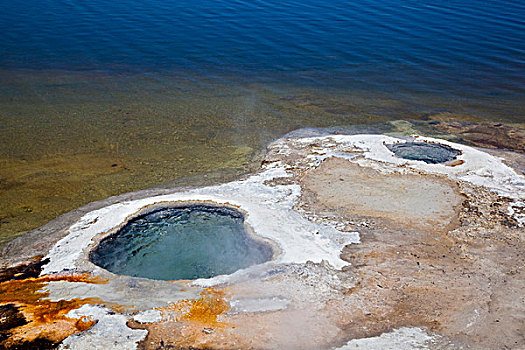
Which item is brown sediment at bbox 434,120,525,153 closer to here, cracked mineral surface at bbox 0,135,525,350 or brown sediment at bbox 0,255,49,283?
cracked mineral surface at bbox 0,135,525,350

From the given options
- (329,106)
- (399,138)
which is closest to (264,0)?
(329,106)

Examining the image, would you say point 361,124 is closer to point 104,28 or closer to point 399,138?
point 399,138

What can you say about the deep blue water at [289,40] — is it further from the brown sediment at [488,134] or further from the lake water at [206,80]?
the brown sediment at [488,134]

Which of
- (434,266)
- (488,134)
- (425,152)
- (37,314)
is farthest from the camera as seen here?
(488,134)

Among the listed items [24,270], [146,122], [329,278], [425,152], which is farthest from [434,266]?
[146,122]

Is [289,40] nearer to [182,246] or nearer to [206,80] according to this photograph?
[206,80]

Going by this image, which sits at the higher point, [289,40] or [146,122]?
[289,40]

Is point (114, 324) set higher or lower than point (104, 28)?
lower
